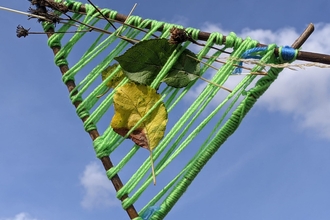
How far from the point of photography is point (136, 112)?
4.41 ft

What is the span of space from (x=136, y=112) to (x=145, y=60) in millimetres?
134

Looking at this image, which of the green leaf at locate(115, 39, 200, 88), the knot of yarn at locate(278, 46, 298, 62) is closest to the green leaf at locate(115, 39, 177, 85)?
the green leaf at locate(115, 39, 200, 88)

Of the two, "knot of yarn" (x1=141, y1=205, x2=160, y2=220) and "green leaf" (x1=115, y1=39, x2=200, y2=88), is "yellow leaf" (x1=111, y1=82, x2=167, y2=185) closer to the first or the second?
"green leaf" (x1=115, y1=39, x2=200, y2=88)

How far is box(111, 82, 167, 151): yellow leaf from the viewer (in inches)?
52.5

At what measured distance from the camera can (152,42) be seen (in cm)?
134

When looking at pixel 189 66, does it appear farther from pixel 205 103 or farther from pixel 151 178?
pixel 151 178

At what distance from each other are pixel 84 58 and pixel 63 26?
129 mm

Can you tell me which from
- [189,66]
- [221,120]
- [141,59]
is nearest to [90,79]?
[141,59]

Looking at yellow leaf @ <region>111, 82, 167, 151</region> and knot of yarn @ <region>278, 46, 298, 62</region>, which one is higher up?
yellow leaf @ <region>111, 82, 167, 151</region>

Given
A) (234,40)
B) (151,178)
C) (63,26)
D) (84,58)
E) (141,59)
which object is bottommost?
(151,178)

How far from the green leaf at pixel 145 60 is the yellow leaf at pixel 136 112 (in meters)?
0.04

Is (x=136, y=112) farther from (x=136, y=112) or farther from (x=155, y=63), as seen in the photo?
(x=155, y=63)

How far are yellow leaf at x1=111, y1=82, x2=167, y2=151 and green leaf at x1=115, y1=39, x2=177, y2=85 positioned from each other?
0.04 meters

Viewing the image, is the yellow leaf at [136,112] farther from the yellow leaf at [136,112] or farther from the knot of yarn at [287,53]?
the knot of yarn at [287,53]
